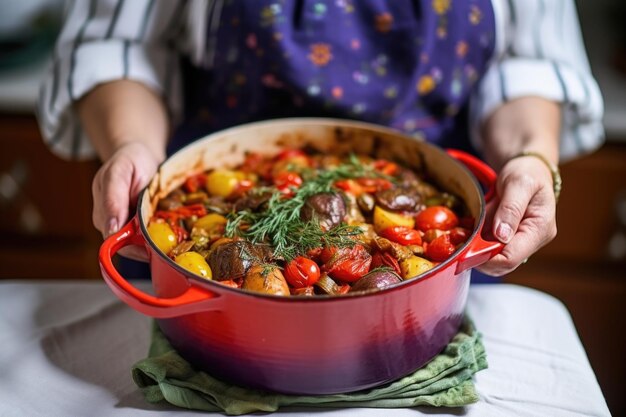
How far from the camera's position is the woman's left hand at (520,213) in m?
0.82

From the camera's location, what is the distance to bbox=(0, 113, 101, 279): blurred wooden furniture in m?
1.75

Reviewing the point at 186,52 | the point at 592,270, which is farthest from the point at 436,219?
the point at 592,270

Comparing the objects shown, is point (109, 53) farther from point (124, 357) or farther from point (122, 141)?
point (124, 357)

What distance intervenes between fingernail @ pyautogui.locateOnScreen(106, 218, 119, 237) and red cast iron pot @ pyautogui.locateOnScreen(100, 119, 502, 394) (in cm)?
3

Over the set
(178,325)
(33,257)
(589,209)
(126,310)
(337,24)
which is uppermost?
(337,24)

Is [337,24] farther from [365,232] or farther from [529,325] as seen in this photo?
[529,325]

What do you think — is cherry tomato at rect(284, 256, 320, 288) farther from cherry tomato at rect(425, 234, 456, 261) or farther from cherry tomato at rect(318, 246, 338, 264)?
cherry tomato at rect(425, 234, 456, 261)

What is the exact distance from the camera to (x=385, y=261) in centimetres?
79

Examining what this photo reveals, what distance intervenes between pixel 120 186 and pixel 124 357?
21 cm

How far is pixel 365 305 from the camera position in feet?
2.22

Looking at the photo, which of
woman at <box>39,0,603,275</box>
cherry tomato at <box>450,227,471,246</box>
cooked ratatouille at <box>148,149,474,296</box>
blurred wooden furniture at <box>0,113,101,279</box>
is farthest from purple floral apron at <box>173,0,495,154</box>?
blurred wooden furniture at <box>0,113,101,279</box>

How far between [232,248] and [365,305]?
0.59 ft

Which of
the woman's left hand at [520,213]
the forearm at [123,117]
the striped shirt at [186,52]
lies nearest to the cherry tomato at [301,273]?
the woman's left hand at [520,213]

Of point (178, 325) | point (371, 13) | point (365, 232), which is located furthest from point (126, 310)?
point (371, 13)
